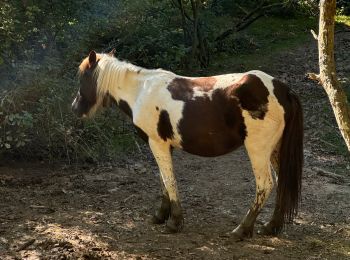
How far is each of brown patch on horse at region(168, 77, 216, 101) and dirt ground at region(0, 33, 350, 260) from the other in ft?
4.14

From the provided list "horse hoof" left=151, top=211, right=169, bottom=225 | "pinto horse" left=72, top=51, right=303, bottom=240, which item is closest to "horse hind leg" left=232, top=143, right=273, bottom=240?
"pinto horse" left=72, top=51, right=303, bottom=240

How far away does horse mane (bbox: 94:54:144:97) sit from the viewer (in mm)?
4785

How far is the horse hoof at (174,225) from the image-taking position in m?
4.56

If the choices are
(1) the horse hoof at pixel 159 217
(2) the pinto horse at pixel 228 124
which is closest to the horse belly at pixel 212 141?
(2) the pinto horse at pixel 228 124

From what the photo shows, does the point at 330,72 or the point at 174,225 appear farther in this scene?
the point at 174,225

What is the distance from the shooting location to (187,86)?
4.46 m

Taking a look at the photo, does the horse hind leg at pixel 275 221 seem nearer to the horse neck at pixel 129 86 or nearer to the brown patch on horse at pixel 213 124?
the brown patch on horse at pixel 213 124

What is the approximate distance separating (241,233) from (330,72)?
1.58 meters

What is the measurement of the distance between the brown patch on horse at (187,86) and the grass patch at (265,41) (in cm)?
670

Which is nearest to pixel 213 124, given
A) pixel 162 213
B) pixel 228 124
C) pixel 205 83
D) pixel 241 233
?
pixel 228 124

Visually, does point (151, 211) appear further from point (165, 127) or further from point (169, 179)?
point (165, 127)

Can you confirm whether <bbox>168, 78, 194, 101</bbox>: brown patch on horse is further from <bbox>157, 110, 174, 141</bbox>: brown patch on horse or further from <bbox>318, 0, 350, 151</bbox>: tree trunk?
<bbox>318, 0, 350, 151</bbox>: tree trunk

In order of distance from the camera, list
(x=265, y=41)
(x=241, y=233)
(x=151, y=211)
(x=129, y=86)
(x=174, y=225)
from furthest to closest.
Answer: (x=265, y=41) → (x=151, y=211) → (x=129, y=86) → (x=174, y=225) → (x=241, y=233)

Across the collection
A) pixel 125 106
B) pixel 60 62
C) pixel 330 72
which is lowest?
pixel 125 106
